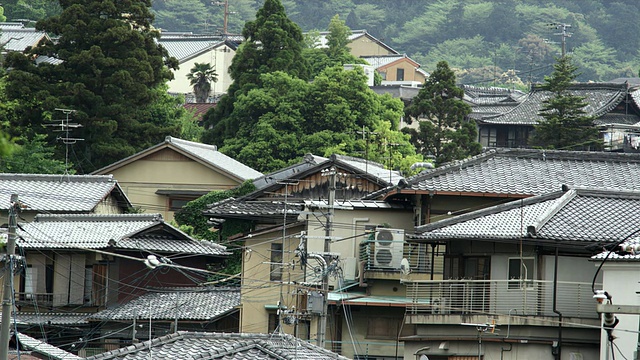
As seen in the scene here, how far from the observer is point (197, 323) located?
123 ft

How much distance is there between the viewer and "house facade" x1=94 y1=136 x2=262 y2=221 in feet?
170

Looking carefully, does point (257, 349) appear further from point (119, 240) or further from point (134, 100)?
point (134, 100)

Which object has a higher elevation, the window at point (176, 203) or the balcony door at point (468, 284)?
the window at point (176, 203)

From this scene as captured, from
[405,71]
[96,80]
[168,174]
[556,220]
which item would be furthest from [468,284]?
[405,71]

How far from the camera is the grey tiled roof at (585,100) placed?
212 ft

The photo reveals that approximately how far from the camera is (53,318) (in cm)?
3975

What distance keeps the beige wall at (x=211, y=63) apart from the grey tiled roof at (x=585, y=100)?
90.9 ft

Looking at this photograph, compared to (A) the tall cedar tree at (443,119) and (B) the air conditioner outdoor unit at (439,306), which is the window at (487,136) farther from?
(B) the air conditioner outdoor unit at (439,306)

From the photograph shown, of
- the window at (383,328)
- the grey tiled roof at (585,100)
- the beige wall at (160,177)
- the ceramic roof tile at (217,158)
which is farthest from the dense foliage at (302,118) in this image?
the window at (383,328)

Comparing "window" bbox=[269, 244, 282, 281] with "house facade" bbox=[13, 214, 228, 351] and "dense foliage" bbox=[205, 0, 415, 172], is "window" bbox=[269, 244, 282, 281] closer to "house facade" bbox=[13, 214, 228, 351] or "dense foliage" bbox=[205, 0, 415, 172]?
"house facade" bbox=[13, 214, 228, 351]

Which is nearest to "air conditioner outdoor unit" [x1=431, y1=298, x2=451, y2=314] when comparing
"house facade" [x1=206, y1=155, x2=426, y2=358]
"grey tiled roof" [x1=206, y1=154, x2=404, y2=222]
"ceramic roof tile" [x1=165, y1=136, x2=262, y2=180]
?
"house facade" [x1=206, y1=155, x2=426, y2=358]

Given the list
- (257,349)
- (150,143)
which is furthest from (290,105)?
(257,349)

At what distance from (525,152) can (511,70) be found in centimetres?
9485

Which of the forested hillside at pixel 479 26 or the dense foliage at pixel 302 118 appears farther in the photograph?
the forested hillside at pixel 479 26
